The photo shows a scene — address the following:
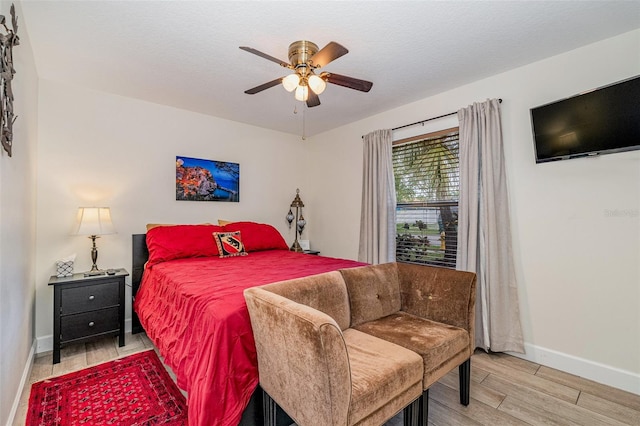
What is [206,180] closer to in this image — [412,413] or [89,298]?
[89,298]

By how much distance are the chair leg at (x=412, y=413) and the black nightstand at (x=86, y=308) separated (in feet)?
8.40

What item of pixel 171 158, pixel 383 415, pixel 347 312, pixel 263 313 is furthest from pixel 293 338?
pixel 171 158

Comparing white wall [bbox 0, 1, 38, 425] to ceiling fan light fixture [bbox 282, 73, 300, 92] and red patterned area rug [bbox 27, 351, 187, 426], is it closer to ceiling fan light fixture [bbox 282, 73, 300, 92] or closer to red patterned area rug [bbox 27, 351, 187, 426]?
red patterned area rug [bbox 27, 351, 187, 426]

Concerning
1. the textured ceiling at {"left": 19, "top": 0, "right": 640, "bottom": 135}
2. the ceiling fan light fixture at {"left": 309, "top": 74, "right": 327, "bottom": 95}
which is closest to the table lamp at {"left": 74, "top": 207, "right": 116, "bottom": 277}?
the textured ceiling at {"left": 19, "top": 0, "right": 640, "bottom": 135}

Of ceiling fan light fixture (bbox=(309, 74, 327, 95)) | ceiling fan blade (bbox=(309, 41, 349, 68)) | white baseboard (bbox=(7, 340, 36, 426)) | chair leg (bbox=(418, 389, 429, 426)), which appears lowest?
white baseboard (bbox=(7, 340, 36, 426))

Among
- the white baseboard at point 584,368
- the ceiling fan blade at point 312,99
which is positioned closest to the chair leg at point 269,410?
the ceiling fan blade at point 312,99

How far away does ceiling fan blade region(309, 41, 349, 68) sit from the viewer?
1.76 m

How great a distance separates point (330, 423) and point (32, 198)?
306 cm

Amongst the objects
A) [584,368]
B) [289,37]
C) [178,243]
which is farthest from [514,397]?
[178,243]

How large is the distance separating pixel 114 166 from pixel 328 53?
8.54ft

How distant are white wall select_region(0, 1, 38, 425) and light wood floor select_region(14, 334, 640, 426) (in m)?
0.28

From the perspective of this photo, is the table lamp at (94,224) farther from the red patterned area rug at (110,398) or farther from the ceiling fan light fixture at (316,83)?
the ceiling fan light fixture at (316,83)

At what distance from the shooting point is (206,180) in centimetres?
374

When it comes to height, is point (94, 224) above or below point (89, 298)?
above
